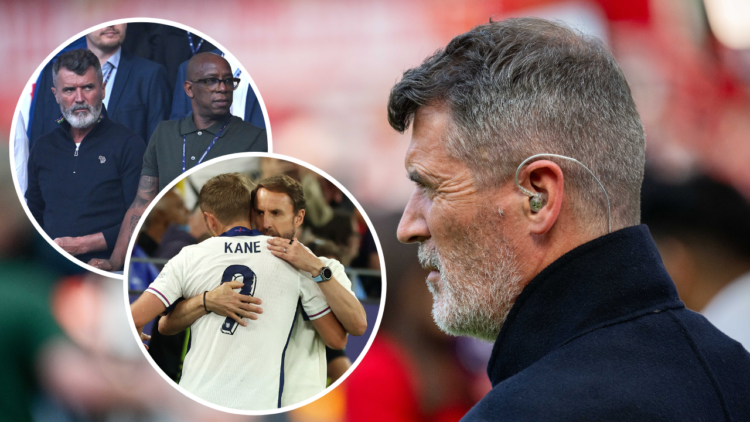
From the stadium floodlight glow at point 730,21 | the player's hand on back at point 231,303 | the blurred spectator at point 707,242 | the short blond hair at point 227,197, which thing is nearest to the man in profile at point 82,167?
the short blond hair at point 227,197

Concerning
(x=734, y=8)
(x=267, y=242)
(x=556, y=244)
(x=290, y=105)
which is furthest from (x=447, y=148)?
(x=734, y=8)

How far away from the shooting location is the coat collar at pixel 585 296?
2.38 feet

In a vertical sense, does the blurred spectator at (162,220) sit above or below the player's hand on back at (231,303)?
above

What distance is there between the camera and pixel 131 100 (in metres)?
1.50

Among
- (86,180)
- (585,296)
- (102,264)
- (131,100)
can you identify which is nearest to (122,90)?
(131,100)

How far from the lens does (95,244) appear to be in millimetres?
1514

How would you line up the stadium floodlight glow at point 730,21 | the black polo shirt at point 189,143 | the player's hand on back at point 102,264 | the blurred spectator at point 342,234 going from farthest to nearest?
the stadium floodlight glow at point 730,21
the player's hand on back at point 102,264
the black polo shirt at point 189,143
the blurred spectator at point 342,234

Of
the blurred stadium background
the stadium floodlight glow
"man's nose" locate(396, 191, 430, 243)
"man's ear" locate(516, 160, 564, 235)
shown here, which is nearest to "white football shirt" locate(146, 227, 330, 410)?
"man's nose" locate(396, 191, 430, 243)

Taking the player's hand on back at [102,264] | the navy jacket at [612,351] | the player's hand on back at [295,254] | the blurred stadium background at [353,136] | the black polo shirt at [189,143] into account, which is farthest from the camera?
the blurred stadium background at [353,136]

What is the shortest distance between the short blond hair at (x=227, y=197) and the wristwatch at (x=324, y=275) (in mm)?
182

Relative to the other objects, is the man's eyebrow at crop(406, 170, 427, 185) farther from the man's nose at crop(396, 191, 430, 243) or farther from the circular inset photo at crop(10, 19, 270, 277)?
the circular inset photo at crop(10, 19, 270, 277)

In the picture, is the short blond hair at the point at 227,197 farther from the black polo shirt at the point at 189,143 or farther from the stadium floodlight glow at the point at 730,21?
the stadium floodlight glow at the point at 730,21

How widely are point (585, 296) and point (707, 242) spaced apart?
5.43 ft

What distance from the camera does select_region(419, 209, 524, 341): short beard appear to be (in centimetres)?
88
